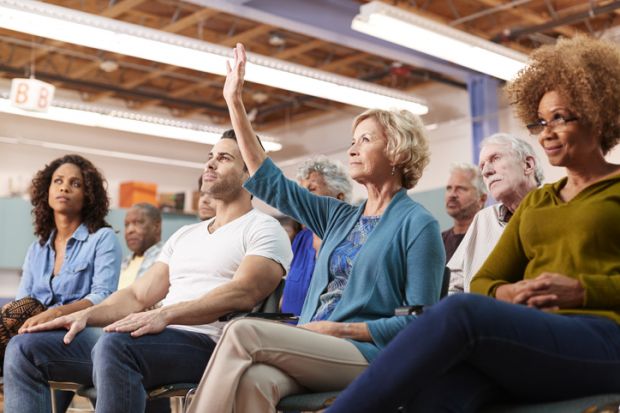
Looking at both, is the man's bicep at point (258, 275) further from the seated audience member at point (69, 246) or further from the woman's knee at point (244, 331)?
the seated audience member at point (69, 246)

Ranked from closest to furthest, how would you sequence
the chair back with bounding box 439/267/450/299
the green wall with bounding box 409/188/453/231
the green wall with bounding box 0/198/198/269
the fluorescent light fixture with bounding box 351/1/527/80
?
the chair back with bounding box 439/267/450/299
the fluorescent light fixture with bounding box 351/1/527/80
the green wall with bounding box 409/188/453/231
the green wall with bounding box 0/198/198/269

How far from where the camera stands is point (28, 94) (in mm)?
6934

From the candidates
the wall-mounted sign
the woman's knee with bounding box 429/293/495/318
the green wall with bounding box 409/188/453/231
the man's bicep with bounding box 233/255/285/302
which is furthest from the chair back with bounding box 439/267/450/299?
the wall-mounted sign

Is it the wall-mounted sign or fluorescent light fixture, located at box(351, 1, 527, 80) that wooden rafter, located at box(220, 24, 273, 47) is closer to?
the wall-mounted sign

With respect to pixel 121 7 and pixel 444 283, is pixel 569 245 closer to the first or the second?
pixel 444 283

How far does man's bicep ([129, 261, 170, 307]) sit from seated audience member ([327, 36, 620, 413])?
1314 mm

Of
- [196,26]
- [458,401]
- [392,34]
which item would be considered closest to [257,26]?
[196,26]

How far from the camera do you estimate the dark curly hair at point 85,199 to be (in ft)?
10.5

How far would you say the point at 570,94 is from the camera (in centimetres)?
166

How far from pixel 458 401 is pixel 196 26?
6999 millimetres

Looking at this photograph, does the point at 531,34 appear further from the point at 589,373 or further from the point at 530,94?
the point at 589,373

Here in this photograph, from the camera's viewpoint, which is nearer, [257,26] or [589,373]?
[589,373]

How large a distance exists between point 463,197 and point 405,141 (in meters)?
1.69

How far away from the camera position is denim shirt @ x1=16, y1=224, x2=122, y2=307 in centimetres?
299
